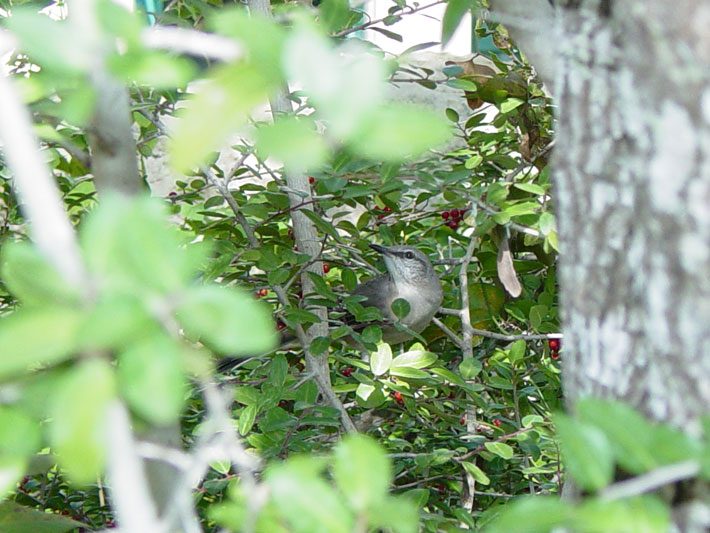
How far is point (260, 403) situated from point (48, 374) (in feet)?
4.54

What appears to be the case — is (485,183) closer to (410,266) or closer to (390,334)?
(390,334)

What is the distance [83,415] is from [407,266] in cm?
311

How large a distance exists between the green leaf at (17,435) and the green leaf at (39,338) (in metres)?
0.10

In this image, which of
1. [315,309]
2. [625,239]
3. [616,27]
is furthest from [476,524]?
[616,27]

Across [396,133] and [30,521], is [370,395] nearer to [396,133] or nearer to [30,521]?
[30,521]

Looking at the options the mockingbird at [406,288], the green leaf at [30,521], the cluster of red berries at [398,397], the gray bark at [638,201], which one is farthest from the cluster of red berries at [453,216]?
the gray bark at [638,201]

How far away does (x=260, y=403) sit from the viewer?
1.97m

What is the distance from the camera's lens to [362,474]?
23.8 inches

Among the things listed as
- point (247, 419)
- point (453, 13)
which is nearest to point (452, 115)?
point (247, 419)

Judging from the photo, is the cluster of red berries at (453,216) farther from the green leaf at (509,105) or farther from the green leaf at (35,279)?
the green leaf at (35,279)

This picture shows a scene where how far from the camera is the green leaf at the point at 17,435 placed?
591 mm

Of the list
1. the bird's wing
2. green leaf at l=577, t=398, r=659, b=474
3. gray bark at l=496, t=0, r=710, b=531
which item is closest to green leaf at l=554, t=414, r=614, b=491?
green leaf at l=577, t=398, r=659, b=474

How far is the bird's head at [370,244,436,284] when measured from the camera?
11.5ft

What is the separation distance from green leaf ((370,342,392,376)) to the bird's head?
4.31 feet
